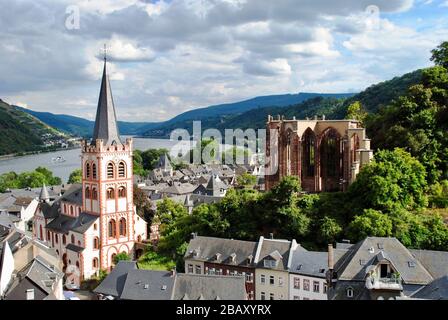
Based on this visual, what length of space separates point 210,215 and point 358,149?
12.2m

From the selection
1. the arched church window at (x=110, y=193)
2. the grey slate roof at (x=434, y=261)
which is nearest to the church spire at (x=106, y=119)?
the arched church window at (x=110, y=193)

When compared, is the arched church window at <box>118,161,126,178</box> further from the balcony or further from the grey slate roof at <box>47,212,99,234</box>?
the balcony

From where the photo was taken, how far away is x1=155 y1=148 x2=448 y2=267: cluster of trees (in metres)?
29.3

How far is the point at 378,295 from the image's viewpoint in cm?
2062

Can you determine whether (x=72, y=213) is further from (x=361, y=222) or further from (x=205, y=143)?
(x=205, y=143)

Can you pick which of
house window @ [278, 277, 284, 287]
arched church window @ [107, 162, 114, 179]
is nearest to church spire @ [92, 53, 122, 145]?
arched church window @ [107, 162, 114, 179]

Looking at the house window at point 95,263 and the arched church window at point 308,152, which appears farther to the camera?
the house window at point 95,263

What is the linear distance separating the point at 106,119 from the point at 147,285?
809 inches

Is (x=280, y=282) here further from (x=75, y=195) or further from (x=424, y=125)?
(x=75, y=195)

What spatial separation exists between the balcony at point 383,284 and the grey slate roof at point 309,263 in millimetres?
6601

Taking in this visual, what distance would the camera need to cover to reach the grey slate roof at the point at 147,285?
1054 inches

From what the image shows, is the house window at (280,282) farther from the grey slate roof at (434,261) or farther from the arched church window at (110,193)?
the arched church window at (110,193)

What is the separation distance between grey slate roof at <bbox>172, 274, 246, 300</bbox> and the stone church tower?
17.9 m

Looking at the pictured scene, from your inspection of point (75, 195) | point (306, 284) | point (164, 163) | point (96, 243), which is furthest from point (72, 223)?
point (164, 163)
